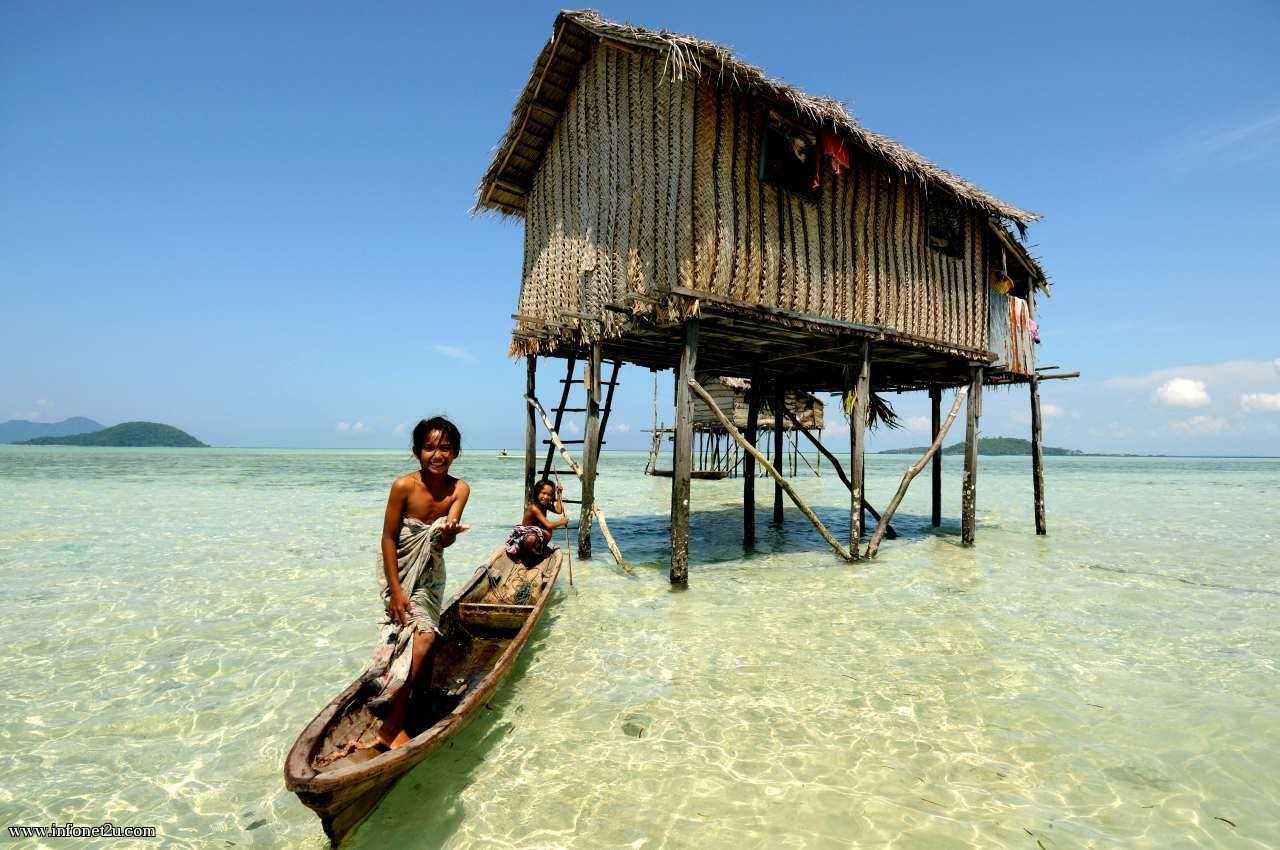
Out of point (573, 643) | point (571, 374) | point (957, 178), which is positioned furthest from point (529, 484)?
point (957, 178)

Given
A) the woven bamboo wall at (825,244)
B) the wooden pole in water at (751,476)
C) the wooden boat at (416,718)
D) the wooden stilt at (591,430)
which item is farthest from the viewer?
the wooden pole in water at (751,476)

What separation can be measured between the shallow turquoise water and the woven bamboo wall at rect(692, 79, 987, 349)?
4456mm

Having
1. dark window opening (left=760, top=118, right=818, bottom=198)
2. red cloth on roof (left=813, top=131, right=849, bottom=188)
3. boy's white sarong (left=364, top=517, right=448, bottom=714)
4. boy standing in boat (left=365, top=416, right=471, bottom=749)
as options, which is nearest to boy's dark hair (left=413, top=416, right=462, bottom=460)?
boy standing in boat (left=365, top=416, right=471, bottom=749)

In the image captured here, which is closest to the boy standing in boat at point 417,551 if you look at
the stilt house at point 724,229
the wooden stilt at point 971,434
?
the stilt house at point 724,229

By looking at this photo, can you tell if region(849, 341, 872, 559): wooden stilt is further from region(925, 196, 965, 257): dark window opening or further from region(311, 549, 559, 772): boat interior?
region(311, 549, 559, 772): boat interior

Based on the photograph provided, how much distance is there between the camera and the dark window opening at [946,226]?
11242 millimetres

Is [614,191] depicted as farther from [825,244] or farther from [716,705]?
[716,705]

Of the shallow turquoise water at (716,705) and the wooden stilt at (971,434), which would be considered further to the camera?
the wooden stilt at (971,434)

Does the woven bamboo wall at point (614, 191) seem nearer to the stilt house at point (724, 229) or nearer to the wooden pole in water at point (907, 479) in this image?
the stilt house at point (724, 229)

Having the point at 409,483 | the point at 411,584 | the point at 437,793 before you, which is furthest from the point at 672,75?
the point at 437,793

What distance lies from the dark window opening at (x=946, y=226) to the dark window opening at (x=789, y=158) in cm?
341

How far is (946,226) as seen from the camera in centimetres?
1142

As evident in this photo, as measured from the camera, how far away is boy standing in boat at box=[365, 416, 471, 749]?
379 centimetres

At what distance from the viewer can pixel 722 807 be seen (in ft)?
11.7
